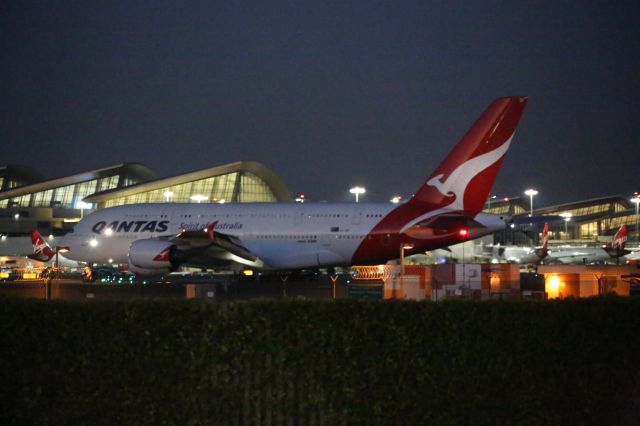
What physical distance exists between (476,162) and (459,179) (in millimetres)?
993

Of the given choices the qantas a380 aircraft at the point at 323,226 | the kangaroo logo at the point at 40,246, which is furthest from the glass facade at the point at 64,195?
the qantas a380 aircraft at the point at 323,226

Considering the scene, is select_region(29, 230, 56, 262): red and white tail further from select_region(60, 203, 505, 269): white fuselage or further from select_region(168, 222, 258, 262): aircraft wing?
select_region(168, 222, 258, 262): aircraft wing

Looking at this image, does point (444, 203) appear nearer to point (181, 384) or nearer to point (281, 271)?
point (281, 271)

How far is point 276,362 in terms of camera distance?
793 centimetres

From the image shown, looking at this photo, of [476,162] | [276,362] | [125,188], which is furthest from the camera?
[125,188]

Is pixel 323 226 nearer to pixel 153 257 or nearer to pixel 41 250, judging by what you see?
pixel 153 257

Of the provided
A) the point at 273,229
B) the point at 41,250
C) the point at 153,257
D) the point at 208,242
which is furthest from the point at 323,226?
the point at 41,250

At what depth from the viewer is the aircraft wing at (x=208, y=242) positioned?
104 feet

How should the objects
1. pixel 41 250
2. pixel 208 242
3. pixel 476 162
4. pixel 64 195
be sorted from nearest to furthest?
pixel 476 162 → pixel 208 242 → pixel 41 250 → pixel 64 195

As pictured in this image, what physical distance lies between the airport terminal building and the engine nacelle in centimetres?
5337

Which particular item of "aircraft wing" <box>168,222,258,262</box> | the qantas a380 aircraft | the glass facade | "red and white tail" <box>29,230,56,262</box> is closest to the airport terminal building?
the glass facade

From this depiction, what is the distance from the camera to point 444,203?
32.2 metres

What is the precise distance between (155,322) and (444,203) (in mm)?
25196

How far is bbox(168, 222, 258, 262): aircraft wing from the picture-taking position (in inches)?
1247
